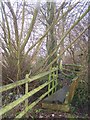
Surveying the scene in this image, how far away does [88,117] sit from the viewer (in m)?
4.52

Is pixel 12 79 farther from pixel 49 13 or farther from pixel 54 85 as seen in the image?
pixel 49 13

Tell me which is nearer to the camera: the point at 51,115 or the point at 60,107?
the point at 51,115

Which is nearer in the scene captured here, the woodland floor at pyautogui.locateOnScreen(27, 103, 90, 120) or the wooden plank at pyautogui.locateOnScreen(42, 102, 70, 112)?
the woodland floor at pyautogui.locateOnScreen(27, 103, 90, 120)

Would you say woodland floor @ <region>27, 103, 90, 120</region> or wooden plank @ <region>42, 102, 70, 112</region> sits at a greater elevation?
wooden plank @ <region>42, 102, 70, 112</region>

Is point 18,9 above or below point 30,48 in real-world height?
above

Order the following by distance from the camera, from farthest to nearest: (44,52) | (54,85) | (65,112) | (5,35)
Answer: (44,52) < (54,85) < (5,35) < (65,112)

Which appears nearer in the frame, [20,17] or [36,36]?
[20,17]

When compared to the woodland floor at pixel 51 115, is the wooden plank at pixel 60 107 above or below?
above

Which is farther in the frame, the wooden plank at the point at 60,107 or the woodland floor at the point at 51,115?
the wooden plank at the point at 60,107

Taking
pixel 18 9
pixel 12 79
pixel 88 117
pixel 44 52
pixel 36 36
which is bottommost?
pixel 88 117

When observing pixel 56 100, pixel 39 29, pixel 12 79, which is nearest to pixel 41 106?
pixel 56 100

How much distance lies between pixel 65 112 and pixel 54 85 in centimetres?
189

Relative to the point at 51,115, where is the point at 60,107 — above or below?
above

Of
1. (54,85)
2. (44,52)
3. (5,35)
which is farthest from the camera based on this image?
(44,52)
